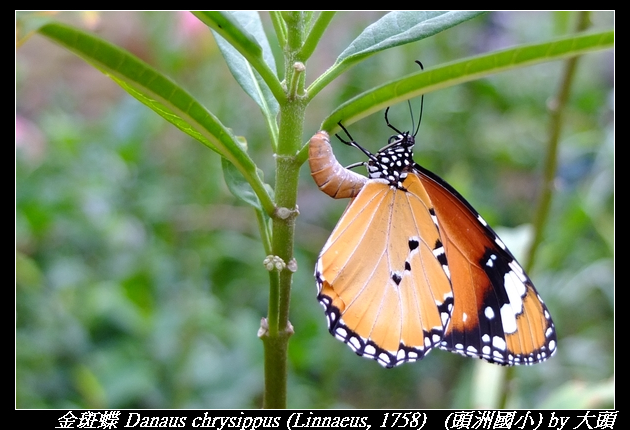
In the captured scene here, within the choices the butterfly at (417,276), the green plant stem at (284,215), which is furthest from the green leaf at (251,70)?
the butterfly at (417,276)

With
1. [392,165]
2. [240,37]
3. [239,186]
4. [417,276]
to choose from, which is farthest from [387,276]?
[240,37]

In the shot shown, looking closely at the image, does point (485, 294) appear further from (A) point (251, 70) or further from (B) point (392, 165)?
(A) point (251, 70)

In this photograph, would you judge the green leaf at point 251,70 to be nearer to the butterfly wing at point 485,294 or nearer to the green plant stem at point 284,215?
the green plant stem at point 284,215

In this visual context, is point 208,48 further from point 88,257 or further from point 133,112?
point 88,257

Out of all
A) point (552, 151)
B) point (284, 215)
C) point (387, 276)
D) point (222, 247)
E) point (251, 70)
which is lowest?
point (284, 215)

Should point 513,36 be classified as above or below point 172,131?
above
